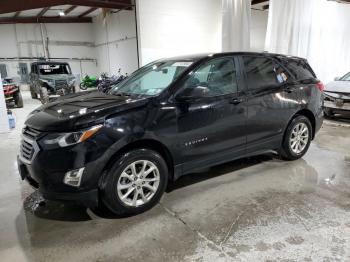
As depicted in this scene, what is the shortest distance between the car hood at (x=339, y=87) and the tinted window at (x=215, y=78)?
440cm

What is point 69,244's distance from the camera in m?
2.32

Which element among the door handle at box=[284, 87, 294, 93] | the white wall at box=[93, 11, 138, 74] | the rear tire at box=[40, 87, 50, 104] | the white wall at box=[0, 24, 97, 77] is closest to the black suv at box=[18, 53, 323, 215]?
the door handle at box=[284, 87, 294, 93]

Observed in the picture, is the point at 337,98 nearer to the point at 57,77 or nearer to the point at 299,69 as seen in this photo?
the point at 299,69

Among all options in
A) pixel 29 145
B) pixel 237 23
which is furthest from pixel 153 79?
pixel 237 23

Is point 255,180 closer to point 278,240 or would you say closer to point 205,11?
point 278,240

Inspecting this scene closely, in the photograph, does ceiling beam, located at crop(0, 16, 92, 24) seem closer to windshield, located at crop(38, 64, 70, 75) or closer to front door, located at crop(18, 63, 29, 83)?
front door, located at crop(18, 63, 29, 83)

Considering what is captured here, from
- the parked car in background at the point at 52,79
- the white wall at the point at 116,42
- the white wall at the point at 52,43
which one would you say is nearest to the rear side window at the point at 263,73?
the parked car in background at the point at 52,79

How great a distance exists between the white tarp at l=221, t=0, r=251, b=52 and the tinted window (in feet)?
14.2

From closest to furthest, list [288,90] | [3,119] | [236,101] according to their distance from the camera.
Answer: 1. [236,101]
2. [288,90]
3. [3,119]

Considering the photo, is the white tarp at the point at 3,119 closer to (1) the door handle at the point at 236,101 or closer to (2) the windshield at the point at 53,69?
(1) the door handle at the point at 236,101

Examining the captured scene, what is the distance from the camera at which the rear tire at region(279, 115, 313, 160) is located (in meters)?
3.87

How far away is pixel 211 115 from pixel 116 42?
14267mm

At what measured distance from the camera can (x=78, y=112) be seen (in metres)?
2.50

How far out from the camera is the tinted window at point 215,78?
2975 mm
